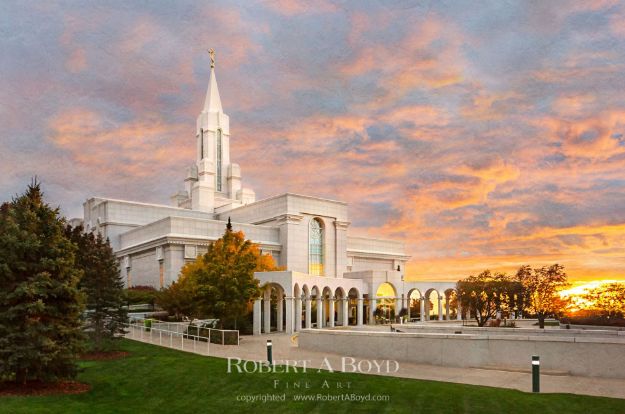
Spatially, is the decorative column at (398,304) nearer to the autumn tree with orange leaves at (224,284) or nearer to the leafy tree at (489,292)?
the leafy tree at (489,292)

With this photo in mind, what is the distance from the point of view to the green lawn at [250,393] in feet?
46.1

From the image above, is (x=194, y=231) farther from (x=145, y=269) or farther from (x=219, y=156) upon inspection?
(x=219, y=156)

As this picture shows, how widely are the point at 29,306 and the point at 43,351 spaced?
1.47 meters

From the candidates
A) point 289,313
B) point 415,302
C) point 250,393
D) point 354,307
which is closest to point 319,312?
point 289,313

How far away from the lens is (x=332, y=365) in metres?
21.3

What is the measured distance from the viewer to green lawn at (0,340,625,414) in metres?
14.1

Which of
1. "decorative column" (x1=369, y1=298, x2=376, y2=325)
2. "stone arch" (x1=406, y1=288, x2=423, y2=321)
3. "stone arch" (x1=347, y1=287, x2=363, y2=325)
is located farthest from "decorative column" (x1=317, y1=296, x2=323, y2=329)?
"stone arch" (x1=406, y1=288, x2=423, y2=321)

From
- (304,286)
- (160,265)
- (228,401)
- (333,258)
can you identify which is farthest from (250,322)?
(228,401)

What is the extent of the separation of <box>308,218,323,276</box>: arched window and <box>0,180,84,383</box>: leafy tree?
163 ft

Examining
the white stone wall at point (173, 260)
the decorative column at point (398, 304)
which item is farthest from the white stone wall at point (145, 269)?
the decorative column at point (398, 304)

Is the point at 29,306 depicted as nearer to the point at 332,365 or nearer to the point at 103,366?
the point at 103,366

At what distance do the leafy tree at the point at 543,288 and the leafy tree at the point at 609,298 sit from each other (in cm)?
236

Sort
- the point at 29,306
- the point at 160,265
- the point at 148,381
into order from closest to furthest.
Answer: the point at 29,306, the point at 148,381, the point at 160,265

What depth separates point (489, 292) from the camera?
151 ft
